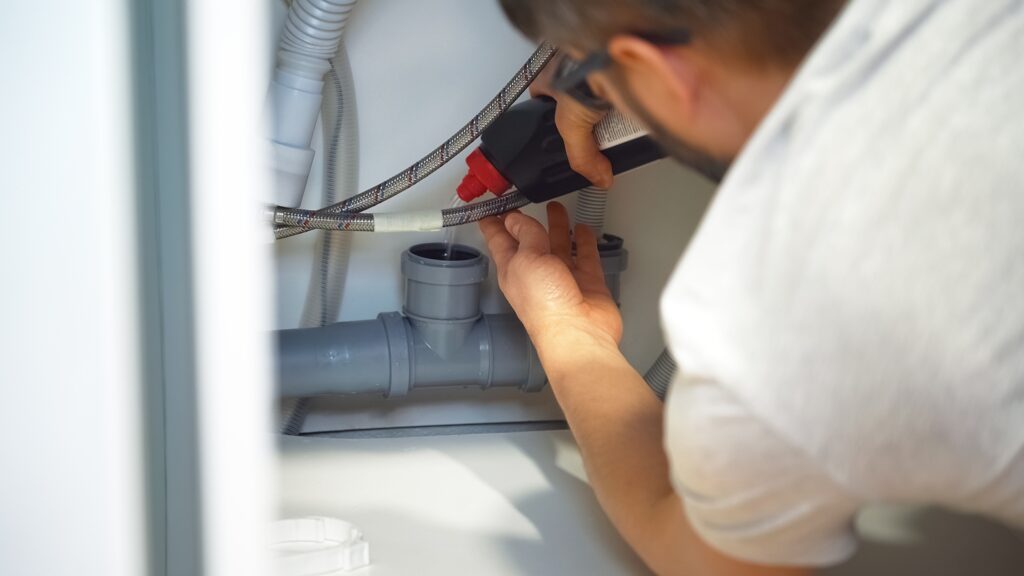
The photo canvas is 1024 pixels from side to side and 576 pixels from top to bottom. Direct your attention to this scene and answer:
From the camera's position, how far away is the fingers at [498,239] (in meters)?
0.99

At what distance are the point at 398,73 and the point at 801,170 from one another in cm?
66

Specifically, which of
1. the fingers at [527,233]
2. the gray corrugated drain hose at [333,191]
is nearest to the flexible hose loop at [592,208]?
the fingers at [527,233]

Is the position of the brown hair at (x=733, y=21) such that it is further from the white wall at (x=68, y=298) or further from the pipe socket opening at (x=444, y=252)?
the pipe socket opening at (x=444, y=252)

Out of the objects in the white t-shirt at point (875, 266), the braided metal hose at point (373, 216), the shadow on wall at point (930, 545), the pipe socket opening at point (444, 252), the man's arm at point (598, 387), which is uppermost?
the white t-shirt at point (875, 266)

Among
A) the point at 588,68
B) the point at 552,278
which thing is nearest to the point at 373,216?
the point at 552,278

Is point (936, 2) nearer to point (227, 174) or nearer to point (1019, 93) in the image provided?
point (1019, 93)

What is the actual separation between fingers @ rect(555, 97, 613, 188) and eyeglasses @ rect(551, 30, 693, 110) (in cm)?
9

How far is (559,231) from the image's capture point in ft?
3.36

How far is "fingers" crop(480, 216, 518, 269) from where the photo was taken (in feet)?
3.23

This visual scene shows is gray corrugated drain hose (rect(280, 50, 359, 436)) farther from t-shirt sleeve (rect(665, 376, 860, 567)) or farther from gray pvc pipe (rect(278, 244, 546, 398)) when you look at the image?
t-shirt sleeve (rect(665, 376, 860, 567))

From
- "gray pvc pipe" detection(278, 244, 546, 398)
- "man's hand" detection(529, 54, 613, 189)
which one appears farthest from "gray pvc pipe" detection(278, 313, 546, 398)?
"man's hand" detection(529, 54, 613, 189)

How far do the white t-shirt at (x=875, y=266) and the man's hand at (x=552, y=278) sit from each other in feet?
1.35

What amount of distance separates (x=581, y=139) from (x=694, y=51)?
30cm

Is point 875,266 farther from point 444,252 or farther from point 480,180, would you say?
point 444,252
